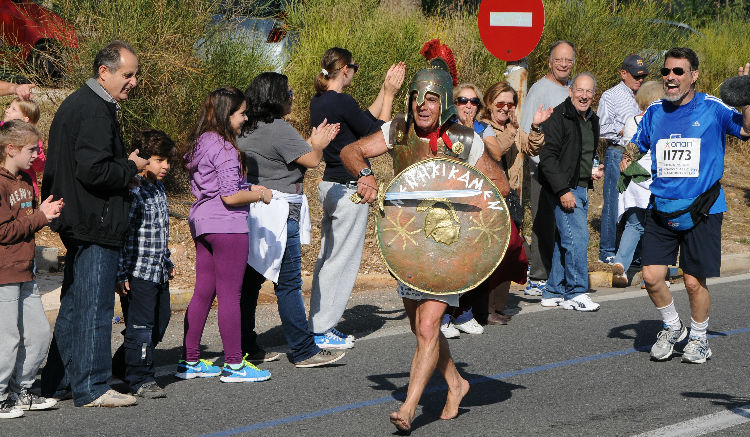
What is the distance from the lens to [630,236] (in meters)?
11.2

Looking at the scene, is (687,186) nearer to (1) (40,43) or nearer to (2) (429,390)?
(2) (429,390)

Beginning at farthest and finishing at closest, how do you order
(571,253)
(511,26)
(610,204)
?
(610,204)
(511,26)
(571,253)

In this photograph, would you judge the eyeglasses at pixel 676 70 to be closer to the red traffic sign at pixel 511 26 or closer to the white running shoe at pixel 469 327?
the white running shoe at pixel 469 327

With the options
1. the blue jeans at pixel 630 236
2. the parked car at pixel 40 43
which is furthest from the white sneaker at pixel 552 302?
the parked car at pixel 40 43

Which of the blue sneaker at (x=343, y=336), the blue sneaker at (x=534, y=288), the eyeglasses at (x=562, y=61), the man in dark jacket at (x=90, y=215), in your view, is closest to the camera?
the man in dark jacket at (x=90, y=215)

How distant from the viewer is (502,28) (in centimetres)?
1085

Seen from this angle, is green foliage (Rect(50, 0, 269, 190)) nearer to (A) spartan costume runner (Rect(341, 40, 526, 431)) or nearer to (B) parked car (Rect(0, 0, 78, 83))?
(B) parked car (Rect(0, 0, 78, 83))

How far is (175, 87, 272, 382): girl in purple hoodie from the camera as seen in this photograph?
660cm

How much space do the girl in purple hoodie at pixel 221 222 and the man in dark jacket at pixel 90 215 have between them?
0.53 metres

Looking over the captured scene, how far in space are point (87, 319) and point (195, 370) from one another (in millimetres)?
1009

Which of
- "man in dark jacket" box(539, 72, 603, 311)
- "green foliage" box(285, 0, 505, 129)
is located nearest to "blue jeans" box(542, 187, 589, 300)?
"man in dark jacket" box(539, 72, 603, 311)

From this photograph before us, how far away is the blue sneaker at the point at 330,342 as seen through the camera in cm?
776

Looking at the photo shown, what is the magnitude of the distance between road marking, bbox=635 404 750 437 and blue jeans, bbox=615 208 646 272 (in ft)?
16.0

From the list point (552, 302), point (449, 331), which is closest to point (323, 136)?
point (449, 331)
